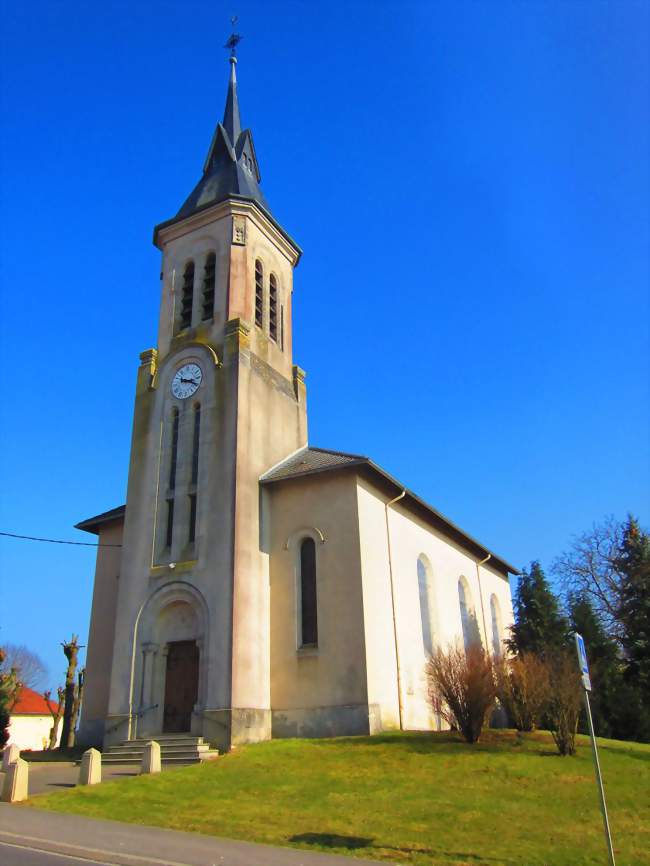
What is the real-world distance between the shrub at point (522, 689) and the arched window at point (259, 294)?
558 inches

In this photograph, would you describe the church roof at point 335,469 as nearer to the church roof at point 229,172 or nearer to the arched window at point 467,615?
the arched window at point 467,615

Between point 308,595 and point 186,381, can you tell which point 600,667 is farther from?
point 186,381

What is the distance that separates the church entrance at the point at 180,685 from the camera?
19.8 m

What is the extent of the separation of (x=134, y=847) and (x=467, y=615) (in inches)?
831

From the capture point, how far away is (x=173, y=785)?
555 inches

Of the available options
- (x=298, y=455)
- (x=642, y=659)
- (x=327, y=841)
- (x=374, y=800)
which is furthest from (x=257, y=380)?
(x=642, y=659)

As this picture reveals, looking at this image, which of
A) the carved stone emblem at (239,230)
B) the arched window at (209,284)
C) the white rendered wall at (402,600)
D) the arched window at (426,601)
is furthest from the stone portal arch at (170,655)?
the carved stone emblem at (239,230)

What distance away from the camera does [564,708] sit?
51.5 feet

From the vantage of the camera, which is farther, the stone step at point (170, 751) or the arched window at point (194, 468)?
the arched window at point (194, 468)

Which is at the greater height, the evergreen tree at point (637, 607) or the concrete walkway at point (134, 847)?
the evergreen tree at point (637, 607)

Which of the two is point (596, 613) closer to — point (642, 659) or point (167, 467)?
point (642, 659)

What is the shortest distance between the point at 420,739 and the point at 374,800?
16.6ft

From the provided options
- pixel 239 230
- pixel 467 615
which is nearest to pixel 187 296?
pixel 239 230

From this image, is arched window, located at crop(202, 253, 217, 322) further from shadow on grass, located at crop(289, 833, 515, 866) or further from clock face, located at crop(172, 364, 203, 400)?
shadow on grass, located at crop(289, 833, 515, 866)
